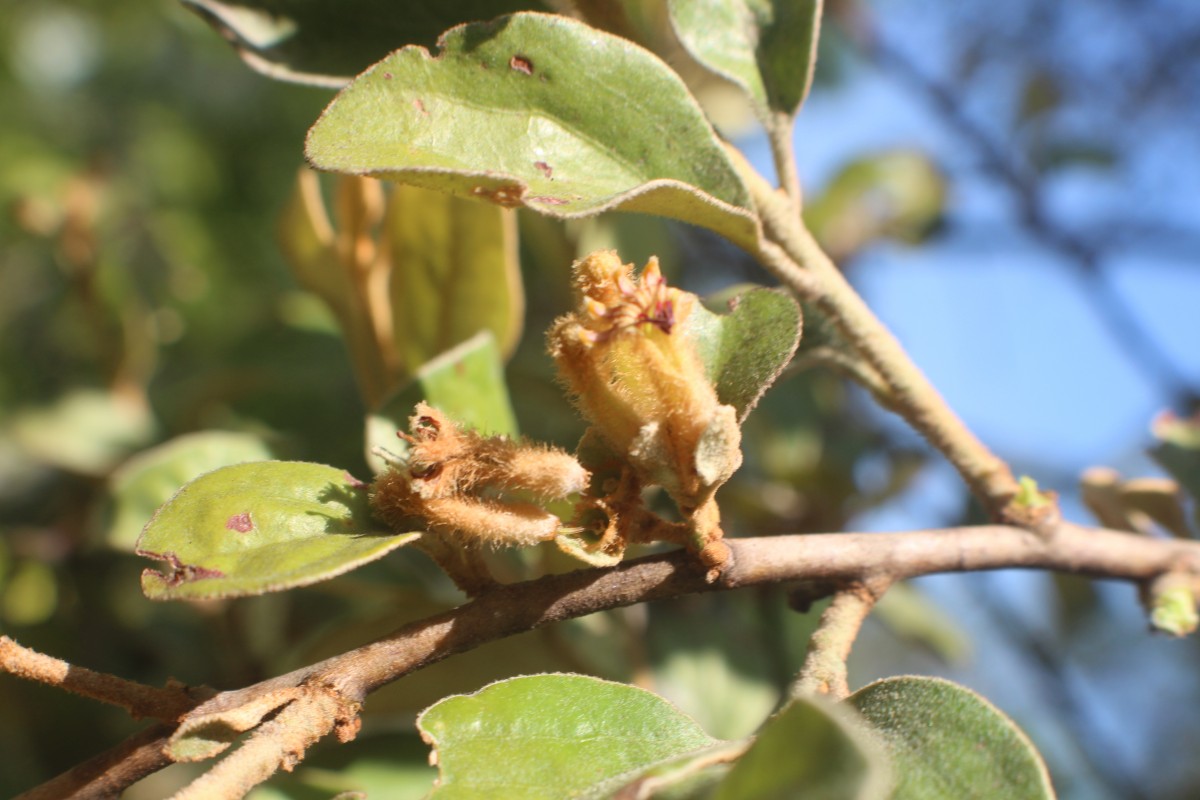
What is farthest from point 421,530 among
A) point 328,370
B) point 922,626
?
point 922,626

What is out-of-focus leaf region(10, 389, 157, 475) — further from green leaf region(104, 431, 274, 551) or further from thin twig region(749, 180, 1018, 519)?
thin twig region(749, 180, 1018, 519)

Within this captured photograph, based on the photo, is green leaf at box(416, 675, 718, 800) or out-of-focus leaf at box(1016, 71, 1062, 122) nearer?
green leaf at box(416, 675, 718, 800)

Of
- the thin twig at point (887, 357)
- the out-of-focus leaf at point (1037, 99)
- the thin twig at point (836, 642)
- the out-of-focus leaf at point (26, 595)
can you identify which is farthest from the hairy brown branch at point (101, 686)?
the out-of-focus leaf at point (1037, 99)

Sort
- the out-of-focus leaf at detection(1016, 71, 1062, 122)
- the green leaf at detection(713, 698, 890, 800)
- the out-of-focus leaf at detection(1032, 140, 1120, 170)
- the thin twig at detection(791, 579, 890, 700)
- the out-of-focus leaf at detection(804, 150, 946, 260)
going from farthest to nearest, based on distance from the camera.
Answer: the out-of-focus leaf at detection(1016, 71, 1062, 122) → the out-of-focus leaf at detection(1032, 140, 1120, 170) → the out-of-focus leaf at detection(804, 150, 946, 260) → the thin twig at detection(791, 579, 890, 700) → the green leaf at detection(713, 698, 890, 800)

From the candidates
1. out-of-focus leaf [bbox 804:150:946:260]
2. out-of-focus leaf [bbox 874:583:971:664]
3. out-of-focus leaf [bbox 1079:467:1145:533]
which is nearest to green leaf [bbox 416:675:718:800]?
out-of-focus leaf [bbox 1079:467:1145:533]

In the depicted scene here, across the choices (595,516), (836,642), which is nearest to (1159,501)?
(836,642)

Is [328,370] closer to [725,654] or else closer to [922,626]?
[725,654]
